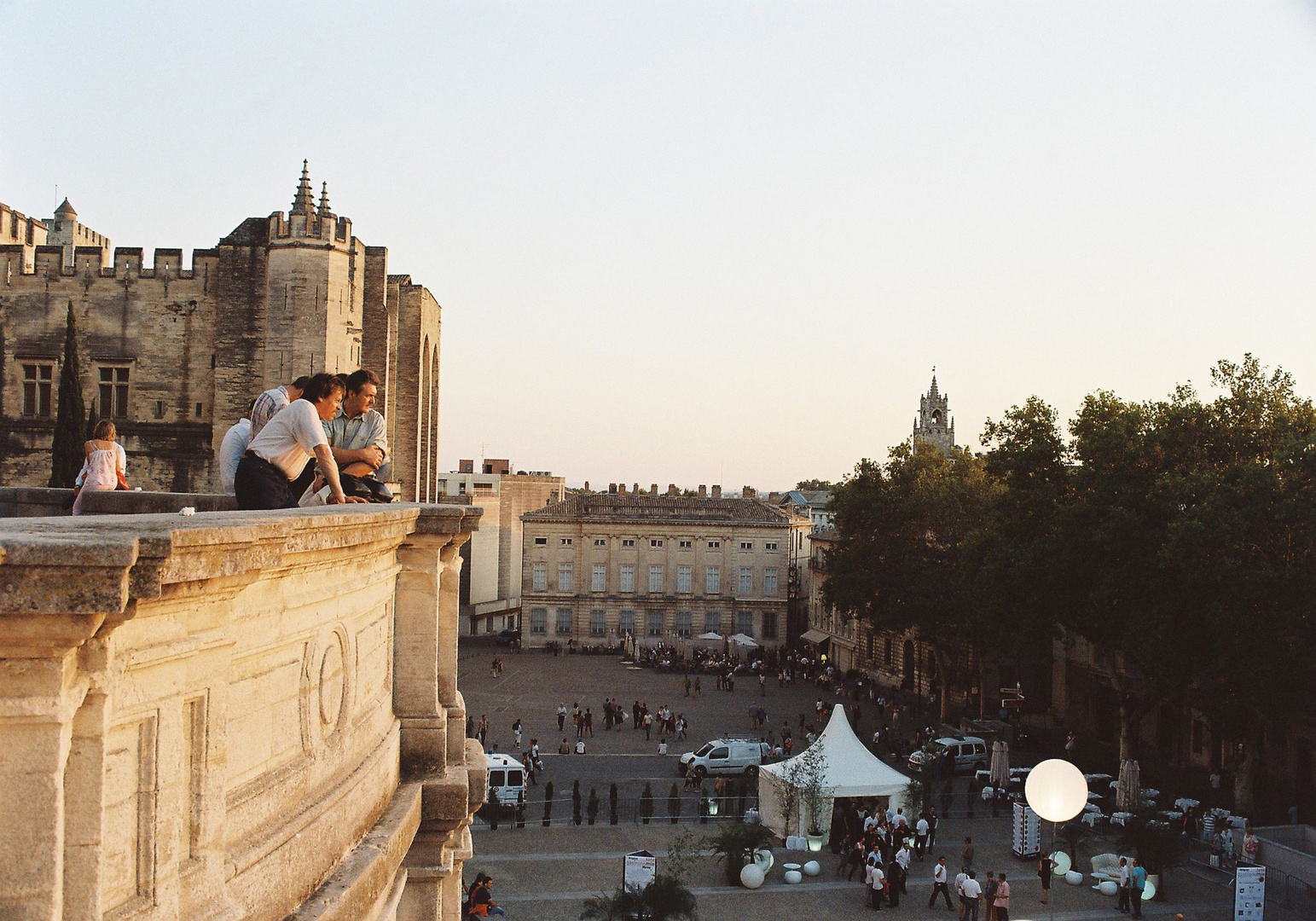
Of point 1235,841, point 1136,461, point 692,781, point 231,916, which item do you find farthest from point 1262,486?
point 231,916

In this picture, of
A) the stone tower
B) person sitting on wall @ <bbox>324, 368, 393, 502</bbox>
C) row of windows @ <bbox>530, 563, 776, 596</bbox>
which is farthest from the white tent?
the stone tower

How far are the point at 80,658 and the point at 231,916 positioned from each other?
3.28ft

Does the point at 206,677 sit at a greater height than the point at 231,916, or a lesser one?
greater

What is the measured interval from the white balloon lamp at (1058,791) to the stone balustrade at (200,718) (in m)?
12.2

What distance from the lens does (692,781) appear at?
2931 centimetres

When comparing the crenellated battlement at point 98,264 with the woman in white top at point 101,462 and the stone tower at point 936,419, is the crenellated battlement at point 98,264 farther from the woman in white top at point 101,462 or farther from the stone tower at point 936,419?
the stone tower at point 936,419

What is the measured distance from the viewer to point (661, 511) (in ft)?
212

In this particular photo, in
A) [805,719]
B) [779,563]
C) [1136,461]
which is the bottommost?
[805,719]

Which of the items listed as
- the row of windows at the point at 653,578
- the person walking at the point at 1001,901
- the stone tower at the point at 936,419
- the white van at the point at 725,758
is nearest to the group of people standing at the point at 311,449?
the person walking at the point at 1001,901

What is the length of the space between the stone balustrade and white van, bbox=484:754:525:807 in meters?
21.0

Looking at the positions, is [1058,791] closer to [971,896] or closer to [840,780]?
[971,896]

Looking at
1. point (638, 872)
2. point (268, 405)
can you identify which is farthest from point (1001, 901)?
point (268, 405)

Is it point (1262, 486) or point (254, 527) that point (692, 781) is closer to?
point (1262, 486)

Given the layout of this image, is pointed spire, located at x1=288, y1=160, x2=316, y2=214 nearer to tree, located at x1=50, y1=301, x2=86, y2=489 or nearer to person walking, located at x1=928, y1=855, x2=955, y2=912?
tree, located at x1=50, y1=301, x2=86, y2=489
